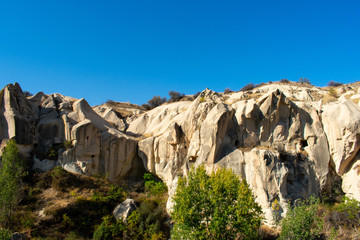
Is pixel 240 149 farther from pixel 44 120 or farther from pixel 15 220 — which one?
pixel 44 120

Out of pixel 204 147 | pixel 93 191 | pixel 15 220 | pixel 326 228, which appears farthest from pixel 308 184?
pixel 15 220

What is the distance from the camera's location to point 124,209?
56.8 ft

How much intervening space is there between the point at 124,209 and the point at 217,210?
28.0 ft

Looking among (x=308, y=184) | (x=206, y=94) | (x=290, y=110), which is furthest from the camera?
(x=206, y=94)

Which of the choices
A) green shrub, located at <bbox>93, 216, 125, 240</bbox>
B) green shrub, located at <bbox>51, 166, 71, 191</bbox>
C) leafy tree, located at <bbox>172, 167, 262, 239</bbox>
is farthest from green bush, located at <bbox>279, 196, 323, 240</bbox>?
green shrub, located at <bbox>51, 166, 71, 191</bbox>

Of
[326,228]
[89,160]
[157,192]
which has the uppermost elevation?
[89,160]

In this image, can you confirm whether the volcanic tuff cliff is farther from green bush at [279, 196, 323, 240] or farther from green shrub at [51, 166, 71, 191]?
green bush at [279, 196, 323, 240]

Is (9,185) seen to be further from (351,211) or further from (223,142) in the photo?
(351,211)

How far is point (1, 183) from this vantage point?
15.3 meters

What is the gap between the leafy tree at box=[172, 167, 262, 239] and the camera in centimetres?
1120

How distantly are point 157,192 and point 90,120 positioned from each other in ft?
29.3

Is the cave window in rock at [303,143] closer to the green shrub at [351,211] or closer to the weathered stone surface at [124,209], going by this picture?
the green shrub at [351,211]

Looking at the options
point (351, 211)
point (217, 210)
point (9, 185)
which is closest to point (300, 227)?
point (217, 210)

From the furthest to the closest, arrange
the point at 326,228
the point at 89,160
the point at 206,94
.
→ the point at 206,94, the point at 89,160, the point at 326,228
